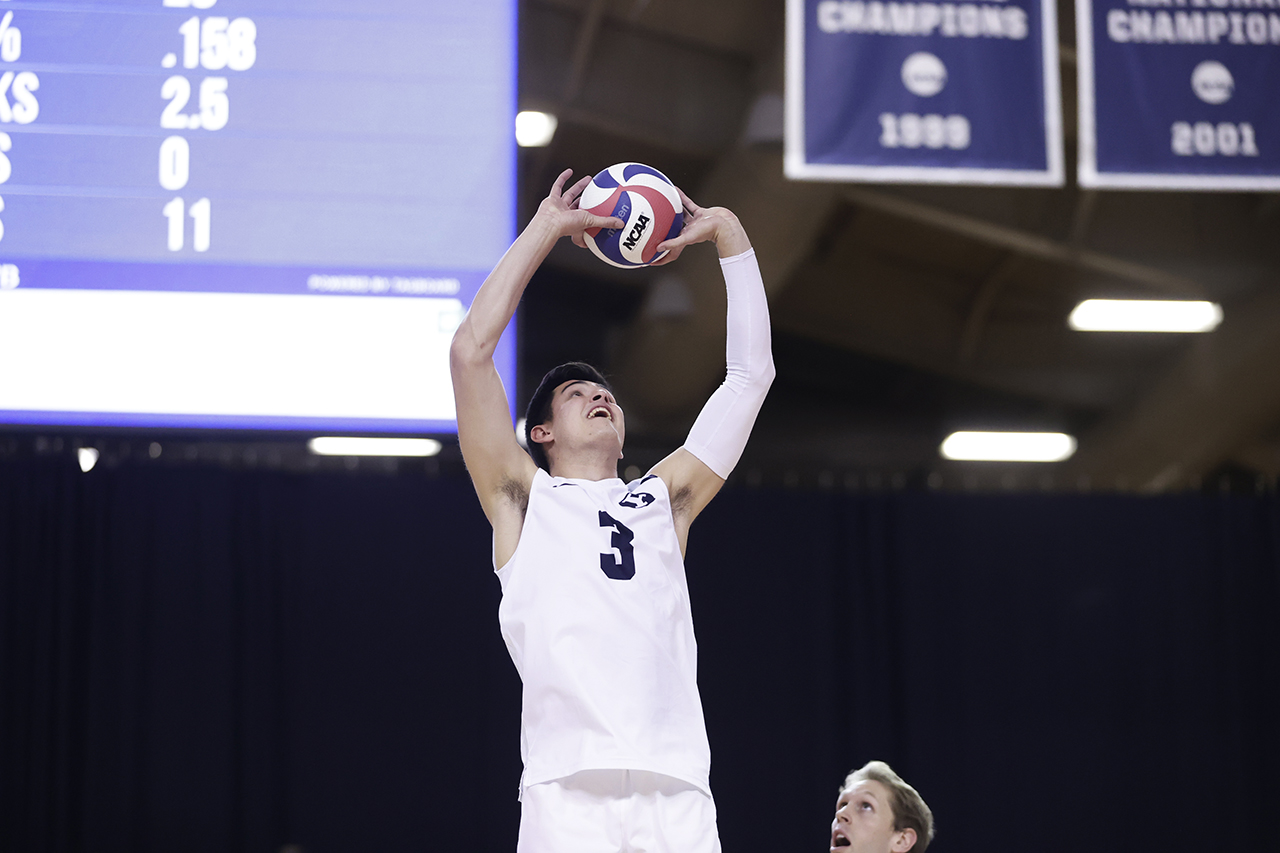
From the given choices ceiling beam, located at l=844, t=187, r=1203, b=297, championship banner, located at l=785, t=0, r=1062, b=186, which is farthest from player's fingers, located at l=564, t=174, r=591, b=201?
ceiling beam, located at l=844, t=187, r=1203, b=297

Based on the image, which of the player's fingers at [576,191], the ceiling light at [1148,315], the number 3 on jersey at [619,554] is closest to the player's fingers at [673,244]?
the player's fingers at [576,191]

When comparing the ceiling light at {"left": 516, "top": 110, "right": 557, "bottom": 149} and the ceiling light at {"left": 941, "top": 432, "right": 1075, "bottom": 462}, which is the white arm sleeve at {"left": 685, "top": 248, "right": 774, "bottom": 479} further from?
the ceiling light at {"left": 941, "top": 432, "right": 1075, "bottom": 462}

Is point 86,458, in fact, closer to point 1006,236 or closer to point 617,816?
point 617,816

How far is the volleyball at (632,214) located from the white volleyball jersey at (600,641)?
1.80 ft

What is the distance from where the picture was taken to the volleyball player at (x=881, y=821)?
375 cm

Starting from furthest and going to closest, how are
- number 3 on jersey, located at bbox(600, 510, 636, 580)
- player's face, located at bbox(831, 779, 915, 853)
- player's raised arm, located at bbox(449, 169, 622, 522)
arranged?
player's face, located at bbox(831, 779, 915, 853) → player's raised arm, located at bbox(449, 169, 622, 522) → number 3 on jersey, located at bbox(600, 510, 636, 580)

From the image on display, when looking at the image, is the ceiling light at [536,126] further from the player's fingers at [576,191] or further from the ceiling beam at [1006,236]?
the player's fingers at [576,191]

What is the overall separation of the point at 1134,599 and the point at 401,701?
3015 millimetres

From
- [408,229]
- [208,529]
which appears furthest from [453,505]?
[408,229]

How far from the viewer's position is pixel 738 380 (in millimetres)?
2676

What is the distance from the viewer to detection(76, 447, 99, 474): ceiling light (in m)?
5.24

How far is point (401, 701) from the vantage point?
5223mm

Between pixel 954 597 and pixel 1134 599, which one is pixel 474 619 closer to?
pixel 954 597

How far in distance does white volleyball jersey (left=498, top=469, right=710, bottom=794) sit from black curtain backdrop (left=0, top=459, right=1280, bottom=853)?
296cm
